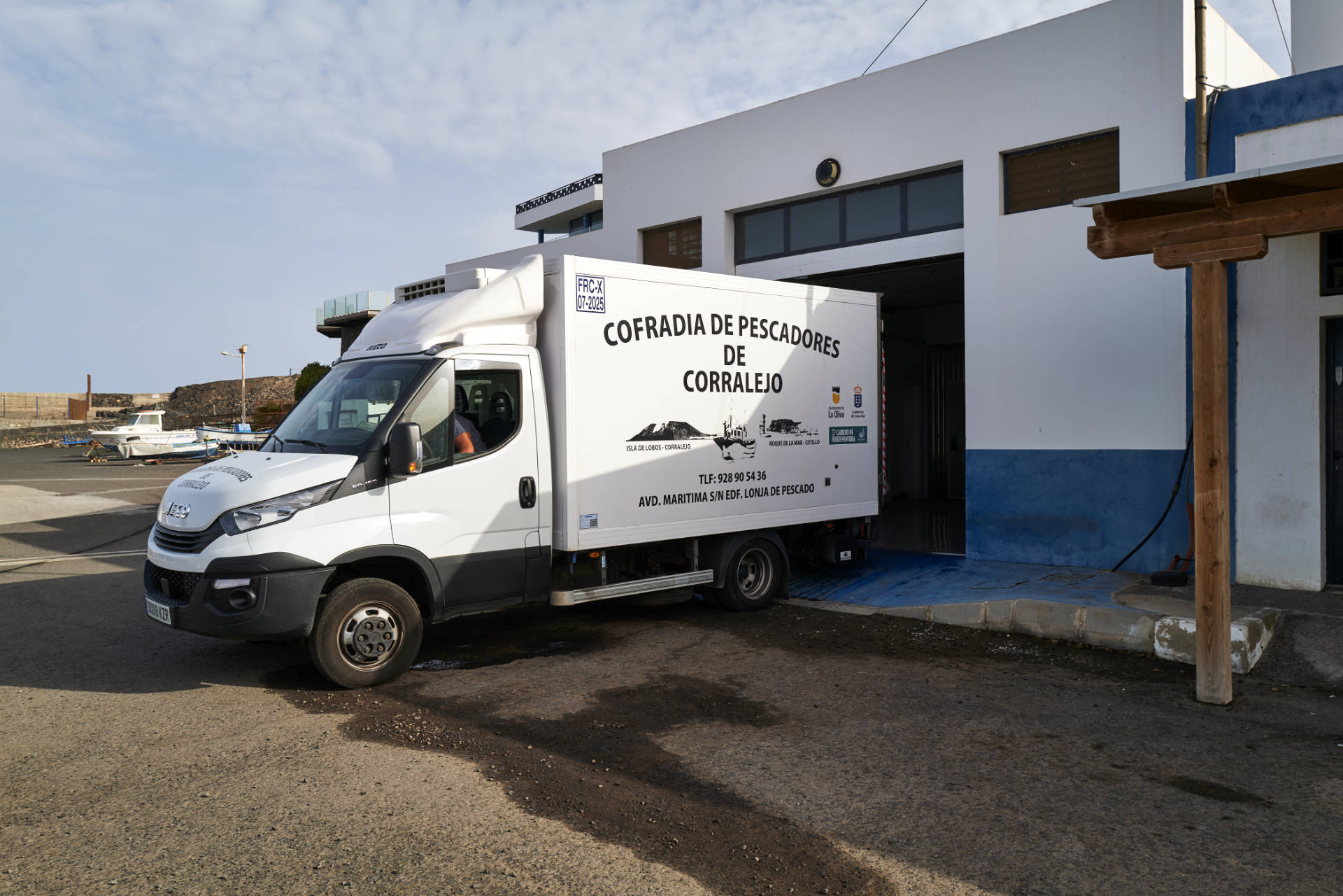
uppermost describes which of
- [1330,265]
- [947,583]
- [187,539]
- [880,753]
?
[1330,265]

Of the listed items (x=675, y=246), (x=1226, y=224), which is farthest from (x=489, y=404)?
(x=675, y=246)

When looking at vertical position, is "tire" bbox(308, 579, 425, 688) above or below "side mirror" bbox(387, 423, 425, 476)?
below

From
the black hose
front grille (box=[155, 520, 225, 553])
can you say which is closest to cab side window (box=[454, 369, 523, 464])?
front grille (box=[155, 520, 225, 553])

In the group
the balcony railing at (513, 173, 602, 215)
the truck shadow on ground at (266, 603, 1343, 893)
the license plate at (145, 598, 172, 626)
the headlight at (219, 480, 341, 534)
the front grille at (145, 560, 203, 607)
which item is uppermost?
the balcony railing at (513, 173, 602, 215)

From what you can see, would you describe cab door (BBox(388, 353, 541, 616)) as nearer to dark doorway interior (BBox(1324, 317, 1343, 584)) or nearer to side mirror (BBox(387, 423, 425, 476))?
side mirror (BBox(387, 423, 425, 476))

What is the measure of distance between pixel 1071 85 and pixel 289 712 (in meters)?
9.61

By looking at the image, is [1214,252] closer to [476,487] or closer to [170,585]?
[476,487]

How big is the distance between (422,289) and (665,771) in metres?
5.17

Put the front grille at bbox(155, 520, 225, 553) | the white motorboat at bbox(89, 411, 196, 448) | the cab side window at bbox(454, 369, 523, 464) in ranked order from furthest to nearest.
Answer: the white motorboat at bbox(89, 411, 196, 448) < the cab side window at bbox(454, 369, 523, 464) < the front grille at bbox(155, 520, 225, 553)

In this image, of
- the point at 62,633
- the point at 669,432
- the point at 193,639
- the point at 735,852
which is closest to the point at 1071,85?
the point at 669,432

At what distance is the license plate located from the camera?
6119mm

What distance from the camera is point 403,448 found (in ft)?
20.8

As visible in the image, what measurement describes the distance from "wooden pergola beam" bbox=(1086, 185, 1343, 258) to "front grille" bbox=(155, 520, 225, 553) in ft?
20.7

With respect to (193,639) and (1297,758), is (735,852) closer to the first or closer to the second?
(1297,758)
